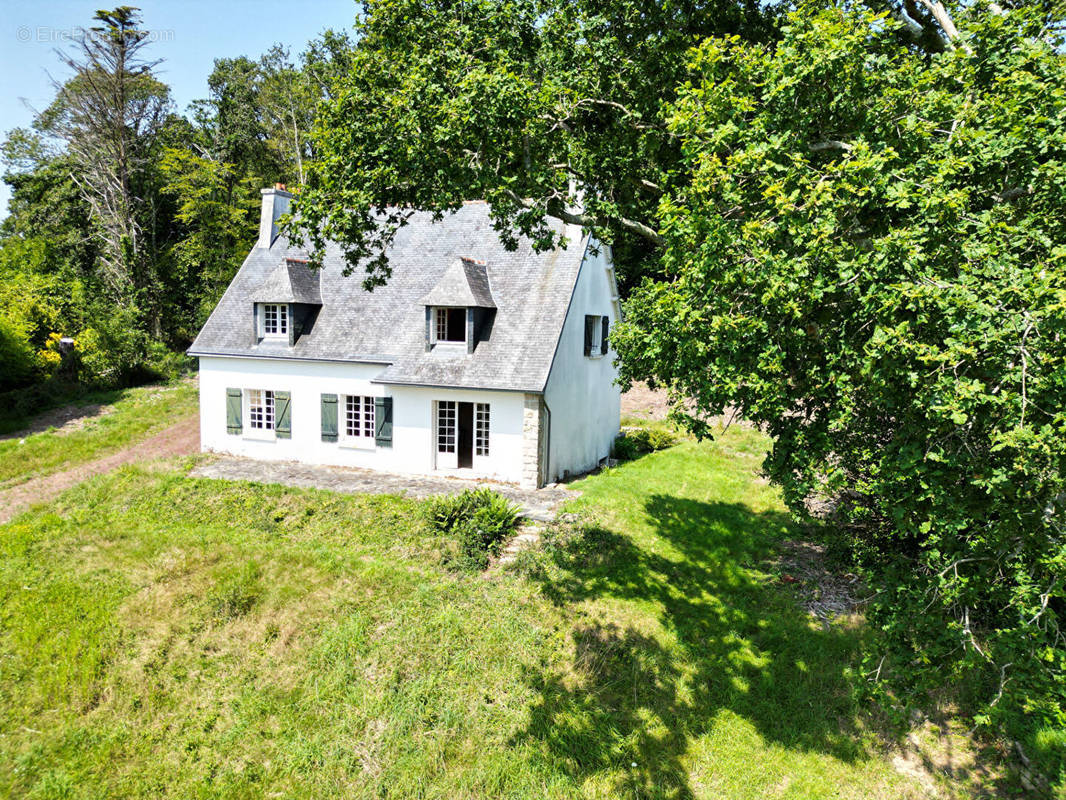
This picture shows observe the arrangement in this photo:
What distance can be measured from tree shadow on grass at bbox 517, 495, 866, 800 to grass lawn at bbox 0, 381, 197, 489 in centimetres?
1917

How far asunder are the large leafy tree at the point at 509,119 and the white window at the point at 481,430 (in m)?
8.16

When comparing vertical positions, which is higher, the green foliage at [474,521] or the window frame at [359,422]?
the window frame at [359,422]

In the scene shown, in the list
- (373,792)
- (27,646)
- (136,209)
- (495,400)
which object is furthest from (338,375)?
(136,209)

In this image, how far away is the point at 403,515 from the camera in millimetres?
15078

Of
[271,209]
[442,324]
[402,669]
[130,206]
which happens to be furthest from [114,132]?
[402,669]

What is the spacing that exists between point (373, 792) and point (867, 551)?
29.8 feet

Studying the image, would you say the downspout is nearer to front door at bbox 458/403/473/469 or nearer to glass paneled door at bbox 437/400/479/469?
glass paneled door at bbox 437/400/479/469

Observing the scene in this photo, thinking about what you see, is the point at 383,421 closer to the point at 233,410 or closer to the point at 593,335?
the point at 233,410

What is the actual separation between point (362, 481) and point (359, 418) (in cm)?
263

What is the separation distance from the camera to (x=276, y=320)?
820 inches

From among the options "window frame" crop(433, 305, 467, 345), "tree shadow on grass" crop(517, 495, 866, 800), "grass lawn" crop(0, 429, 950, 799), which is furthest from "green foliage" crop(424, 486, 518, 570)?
"window frame" crop(433, 305, 467, 345)

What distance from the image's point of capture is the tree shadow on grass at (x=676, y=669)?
873 centimetres

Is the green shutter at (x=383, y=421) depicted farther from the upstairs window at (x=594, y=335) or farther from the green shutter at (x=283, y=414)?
the upstairs window at (x=594, y=335)

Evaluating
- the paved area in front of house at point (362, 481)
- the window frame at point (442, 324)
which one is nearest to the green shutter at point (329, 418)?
the paved area in front of house at point (362, 481)
